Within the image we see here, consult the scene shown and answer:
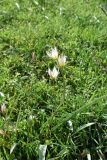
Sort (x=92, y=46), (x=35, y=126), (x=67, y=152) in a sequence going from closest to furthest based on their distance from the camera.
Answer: (x=67, y=152)
(x=35, y=126)
(x=92, y=46)

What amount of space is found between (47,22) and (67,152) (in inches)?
67.1

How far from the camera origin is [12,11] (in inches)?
143

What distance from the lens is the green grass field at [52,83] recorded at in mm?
2045

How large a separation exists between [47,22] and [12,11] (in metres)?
0.44

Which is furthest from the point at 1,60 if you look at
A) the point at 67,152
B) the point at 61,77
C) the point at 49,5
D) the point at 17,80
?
the point at 49,5

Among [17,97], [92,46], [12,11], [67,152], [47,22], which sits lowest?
[67,152]

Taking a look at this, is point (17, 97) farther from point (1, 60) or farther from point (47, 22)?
point (47, 22)

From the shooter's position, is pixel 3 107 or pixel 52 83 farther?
pixel 52 83

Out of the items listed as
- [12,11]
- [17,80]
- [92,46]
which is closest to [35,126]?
[17,80]

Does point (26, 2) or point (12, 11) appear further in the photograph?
→ point (26, 2)

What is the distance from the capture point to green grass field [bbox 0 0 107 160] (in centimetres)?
204

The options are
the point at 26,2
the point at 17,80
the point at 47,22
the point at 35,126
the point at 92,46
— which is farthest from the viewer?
the point at 26,2

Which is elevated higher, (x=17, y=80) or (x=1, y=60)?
(x=1, y=60)

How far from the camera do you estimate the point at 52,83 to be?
8.45 feet
